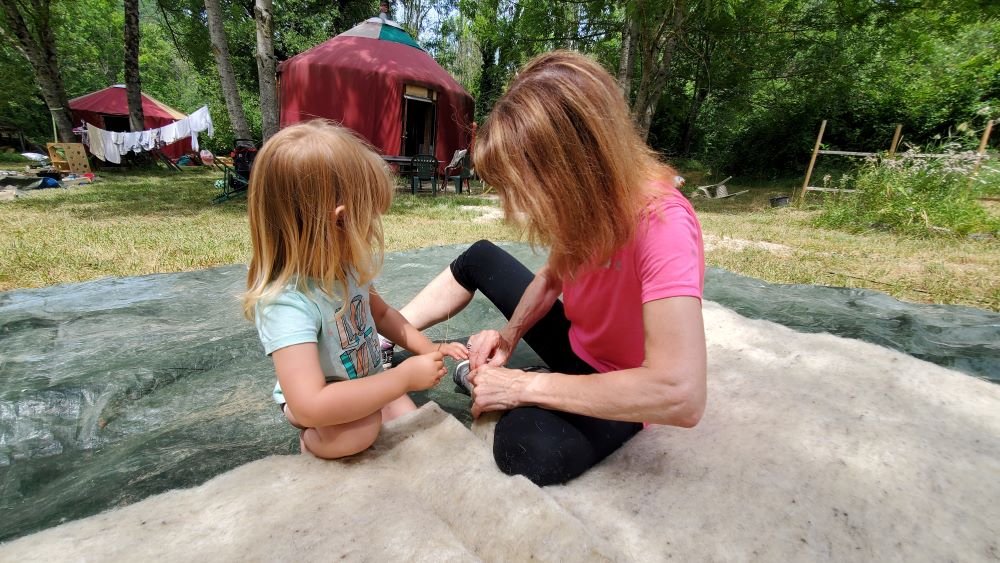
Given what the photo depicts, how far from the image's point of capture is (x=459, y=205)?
286 inches

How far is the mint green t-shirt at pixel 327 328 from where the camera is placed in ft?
3.28

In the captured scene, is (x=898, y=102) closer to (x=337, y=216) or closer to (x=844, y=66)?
(x=844, y=66)

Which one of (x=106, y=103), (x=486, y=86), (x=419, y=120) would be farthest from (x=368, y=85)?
(x=106, y=103)

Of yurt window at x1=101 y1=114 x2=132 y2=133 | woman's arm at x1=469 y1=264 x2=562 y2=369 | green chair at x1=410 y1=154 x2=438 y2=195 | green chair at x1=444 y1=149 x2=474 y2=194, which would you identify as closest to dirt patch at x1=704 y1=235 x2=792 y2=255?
woman's arm at x1=469 y1=264 x2=562 y2=369

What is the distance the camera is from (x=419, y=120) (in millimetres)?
13484

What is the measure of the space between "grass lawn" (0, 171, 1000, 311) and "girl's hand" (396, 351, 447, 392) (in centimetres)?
161

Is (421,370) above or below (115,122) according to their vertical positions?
below

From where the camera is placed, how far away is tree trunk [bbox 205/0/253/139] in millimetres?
6648

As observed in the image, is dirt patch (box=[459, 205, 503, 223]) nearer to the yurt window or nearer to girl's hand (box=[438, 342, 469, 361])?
girl's hand (box=[438, 342, 469, 361])

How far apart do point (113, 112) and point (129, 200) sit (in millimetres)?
12873

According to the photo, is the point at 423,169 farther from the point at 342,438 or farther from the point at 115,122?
the point at 115,122

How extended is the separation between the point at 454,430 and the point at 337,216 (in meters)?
0.62

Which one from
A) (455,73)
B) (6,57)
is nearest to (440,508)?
(6,57)

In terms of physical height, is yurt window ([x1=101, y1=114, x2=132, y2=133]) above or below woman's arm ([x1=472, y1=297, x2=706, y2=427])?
above
